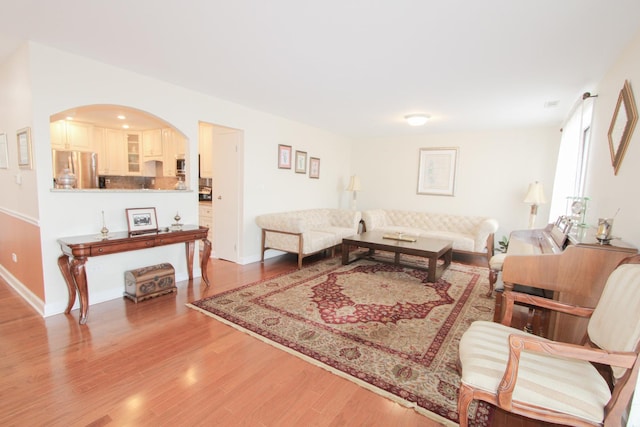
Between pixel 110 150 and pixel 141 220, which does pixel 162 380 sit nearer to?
pixel 141 220

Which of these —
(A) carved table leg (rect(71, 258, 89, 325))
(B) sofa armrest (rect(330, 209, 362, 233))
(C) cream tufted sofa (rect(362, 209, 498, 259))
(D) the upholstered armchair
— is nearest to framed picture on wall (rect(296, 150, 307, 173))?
(B) sofa armrest (rect(330, 209, 362, 233))

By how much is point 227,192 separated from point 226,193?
3cm

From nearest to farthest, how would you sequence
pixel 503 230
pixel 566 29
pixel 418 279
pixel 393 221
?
pixel 566 29 → pixel 418 279 → pixel 503 230 → pixel 393 221

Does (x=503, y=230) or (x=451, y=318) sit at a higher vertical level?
(x=503, y=230)

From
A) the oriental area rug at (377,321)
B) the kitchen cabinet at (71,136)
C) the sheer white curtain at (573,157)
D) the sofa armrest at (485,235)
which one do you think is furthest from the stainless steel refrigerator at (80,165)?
the sheer white curtain at (573,157)

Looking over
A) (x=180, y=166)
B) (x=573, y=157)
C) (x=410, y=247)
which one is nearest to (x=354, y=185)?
(x=410, y=247)

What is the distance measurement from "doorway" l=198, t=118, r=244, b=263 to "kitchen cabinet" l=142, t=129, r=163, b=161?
188 centimetres

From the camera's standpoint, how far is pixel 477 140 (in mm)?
5637

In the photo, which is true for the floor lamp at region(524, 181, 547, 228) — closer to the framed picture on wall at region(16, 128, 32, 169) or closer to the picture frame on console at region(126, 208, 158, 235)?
the picture frame on console at region(126, 208, 158, 235)

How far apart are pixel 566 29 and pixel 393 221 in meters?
4.50

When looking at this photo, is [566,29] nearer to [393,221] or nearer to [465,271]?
[465,271]

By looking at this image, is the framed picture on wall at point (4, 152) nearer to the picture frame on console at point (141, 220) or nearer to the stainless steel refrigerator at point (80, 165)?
the picture frame on console at point (141, 220)

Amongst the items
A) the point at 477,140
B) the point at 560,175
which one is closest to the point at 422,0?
the point at 560,175

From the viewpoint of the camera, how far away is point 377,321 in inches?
110
